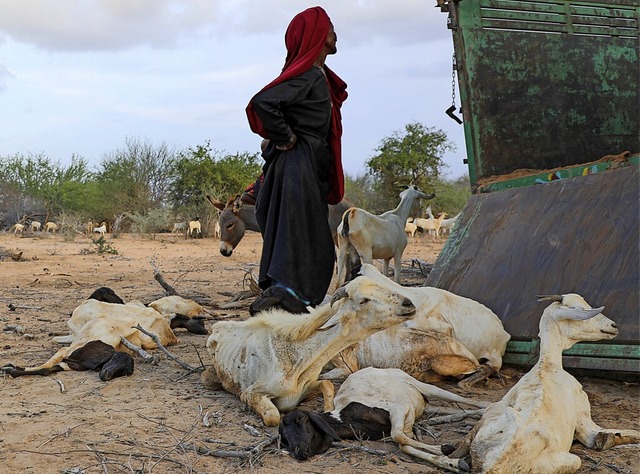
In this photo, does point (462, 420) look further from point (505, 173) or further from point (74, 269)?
point (74, 269)

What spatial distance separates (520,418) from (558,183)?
270cm

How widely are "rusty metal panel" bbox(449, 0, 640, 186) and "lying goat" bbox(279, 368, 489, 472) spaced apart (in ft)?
8.94

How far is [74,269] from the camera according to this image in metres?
11.8

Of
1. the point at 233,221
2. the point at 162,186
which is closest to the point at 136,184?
the point at 162,186

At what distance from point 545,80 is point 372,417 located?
393cm

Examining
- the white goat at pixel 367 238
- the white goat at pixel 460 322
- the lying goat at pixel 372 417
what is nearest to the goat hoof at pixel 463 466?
the lying goat at pixel 372 417

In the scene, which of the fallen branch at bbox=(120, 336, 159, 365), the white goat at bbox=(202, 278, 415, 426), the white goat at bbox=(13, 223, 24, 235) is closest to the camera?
the white goat at bbox=(202, 278, 415, 426)

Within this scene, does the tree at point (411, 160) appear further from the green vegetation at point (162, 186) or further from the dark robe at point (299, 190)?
the dark robe at point (299, 190)

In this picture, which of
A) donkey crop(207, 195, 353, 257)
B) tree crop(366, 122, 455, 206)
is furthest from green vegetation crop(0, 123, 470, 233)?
donkey crop(207, 195, 353, 257)

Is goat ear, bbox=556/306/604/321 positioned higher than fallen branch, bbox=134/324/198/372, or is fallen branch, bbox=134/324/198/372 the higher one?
goat ear, bbox=556/306/604/321

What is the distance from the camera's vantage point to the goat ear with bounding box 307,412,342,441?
300 centimetres

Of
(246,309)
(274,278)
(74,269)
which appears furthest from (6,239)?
(274,278)

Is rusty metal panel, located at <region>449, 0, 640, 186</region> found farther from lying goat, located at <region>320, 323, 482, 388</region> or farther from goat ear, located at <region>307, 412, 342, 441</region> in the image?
goat ear, located at <region>307, 412, 342, 441</region>

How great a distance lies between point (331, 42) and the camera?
16.8 feet
